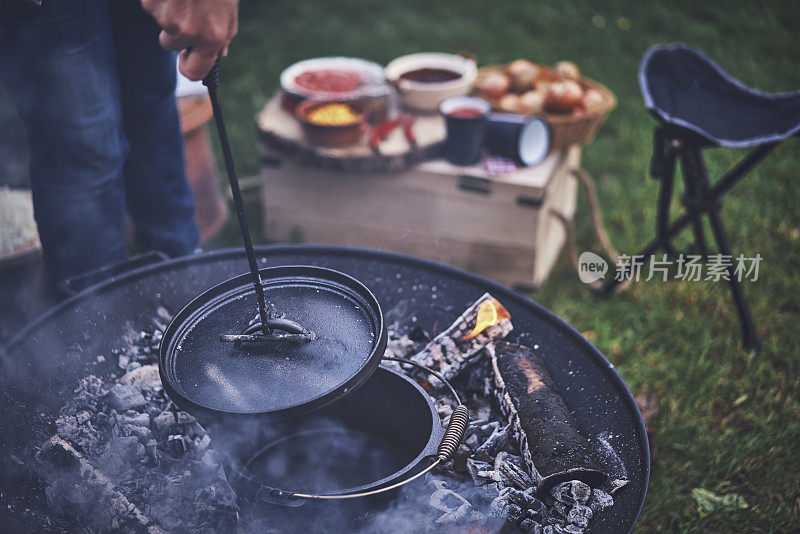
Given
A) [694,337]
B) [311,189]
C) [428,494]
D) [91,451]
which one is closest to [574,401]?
[428,494]

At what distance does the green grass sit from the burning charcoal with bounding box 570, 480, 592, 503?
0.87 m

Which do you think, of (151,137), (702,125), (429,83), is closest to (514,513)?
(151,137)

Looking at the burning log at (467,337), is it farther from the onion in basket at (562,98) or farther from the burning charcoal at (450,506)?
the onion in basket at (562,98)

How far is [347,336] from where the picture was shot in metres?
1.38

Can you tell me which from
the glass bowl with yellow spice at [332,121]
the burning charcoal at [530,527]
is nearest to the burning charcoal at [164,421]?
the burning charcoal at [530,527]

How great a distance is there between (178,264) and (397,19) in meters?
4.31

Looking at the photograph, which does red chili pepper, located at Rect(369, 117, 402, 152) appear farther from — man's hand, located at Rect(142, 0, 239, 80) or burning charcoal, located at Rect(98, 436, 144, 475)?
burning charcoal, located at Rect(98, 436, 144, 475)

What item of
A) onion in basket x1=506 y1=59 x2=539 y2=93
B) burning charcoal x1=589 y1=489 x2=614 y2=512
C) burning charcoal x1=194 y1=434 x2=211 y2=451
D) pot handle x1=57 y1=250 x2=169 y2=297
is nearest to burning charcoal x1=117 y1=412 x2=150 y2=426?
burning charcoal x1=194 y1=434 x2=211 y2=451

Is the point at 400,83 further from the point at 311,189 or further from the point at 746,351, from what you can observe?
the point at 746,351

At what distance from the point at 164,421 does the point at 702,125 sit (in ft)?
7.63

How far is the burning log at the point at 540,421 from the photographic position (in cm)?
139

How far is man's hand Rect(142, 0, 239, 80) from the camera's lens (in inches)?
47.7

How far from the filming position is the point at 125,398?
1.62 metres

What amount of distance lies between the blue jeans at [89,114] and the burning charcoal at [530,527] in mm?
1551
